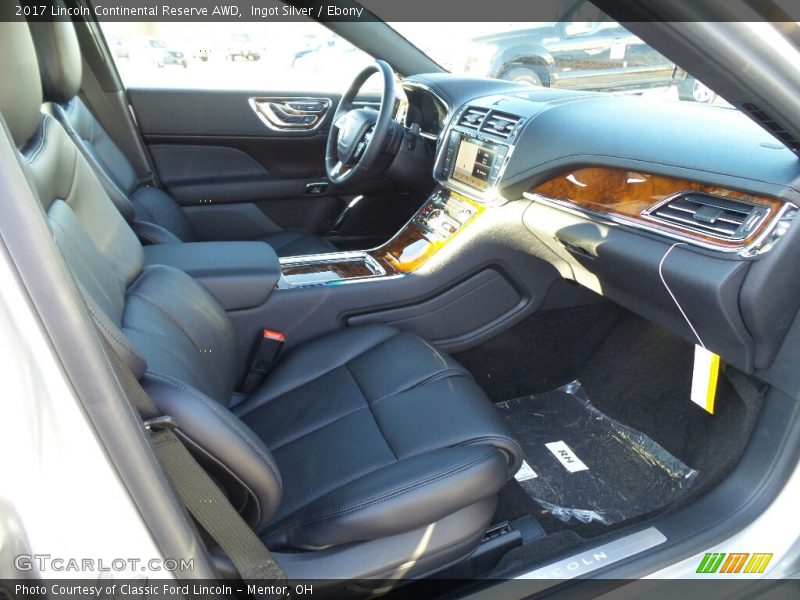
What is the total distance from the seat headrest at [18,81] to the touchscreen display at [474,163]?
105cm

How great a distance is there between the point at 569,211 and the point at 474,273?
402 millimetres

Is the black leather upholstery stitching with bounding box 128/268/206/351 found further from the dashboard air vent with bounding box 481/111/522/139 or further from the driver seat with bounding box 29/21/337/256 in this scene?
the dashboard air vent with bounding box 481/111/522/139

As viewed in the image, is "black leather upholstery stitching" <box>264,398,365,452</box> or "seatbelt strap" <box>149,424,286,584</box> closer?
"seatbelt strap" <box>149,424,286,584</box>

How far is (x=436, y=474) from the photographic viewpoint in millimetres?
1035

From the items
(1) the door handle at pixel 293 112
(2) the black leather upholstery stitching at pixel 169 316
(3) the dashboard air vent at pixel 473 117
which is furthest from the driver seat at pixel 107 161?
(3) the dashboard air vent at pixel 473 117

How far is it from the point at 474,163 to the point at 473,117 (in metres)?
0.15

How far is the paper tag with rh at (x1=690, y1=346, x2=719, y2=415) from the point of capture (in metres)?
1.24

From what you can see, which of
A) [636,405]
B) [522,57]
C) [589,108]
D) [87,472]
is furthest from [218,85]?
[87,472]

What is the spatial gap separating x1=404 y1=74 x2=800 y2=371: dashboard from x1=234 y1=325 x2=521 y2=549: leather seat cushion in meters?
0.42

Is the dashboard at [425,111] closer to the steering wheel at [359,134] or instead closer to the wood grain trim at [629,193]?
the steering wheel at [359,134]

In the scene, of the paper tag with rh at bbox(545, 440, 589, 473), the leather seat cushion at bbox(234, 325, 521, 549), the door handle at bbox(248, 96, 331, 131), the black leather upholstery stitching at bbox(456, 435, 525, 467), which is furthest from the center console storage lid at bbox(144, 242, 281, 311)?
the door handle at bbox(248, 96, 331, 131)

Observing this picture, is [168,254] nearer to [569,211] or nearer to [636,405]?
[569,211]

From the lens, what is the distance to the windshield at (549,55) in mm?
1670

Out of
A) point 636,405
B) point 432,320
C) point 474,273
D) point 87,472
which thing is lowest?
point 636,405
